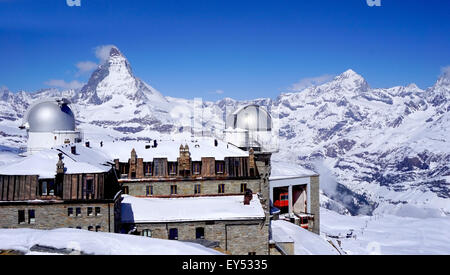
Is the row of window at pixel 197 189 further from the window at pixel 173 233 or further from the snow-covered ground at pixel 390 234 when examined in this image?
the snow-covered ground at pixel 390 234

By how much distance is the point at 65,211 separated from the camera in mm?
32469

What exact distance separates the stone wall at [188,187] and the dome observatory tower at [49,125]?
1656 cm

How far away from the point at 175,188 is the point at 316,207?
Answer: 33880 mm

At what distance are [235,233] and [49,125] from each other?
33.3m

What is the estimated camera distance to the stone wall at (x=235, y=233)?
1455 inches

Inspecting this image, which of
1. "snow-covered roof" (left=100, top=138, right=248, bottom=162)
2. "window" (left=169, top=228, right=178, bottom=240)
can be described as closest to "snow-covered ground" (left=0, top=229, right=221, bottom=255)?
"window" (left=169, top=228, right=178, bottom=240)

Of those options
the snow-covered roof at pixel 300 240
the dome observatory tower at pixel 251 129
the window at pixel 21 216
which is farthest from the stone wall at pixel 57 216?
the dome observatory tower at pixel 251 129

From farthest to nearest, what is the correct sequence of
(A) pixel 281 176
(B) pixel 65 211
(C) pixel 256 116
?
(A) pixel 281 176 → (C) pixel 256 116 → (B) pixel 65 211

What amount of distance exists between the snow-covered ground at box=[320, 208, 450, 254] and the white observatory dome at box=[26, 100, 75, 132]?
176 ft

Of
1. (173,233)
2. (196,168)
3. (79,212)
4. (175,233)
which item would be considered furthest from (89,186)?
(196,168)

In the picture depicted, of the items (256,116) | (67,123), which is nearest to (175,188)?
(256,116)
